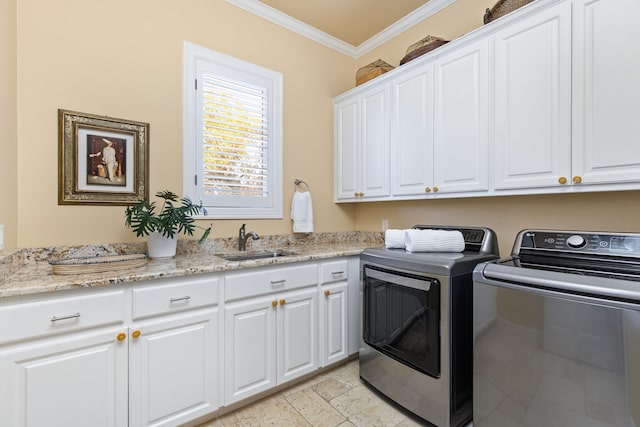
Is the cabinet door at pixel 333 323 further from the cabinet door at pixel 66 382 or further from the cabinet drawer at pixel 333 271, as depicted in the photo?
the cabinet door at pixel 66 382

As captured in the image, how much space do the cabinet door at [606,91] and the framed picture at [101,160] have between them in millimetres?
2535

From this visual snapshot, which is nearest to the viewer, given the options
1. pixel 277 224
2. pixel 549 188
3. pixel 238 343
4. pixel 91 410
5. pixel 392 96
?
pixel 91 410

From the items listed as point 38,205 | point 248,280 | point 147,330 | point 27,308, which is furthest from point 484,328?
point 38,205

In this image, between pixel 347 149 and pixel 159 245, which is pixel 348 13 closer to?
pixel 347 149

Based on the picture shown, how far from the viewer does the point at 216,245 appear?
7.48 feet

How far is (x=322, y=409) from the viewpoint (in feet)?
5.96

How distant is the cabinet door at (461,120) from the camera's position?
1.89 m

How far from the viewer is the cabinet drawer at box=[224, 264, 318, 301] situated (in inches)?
68.4

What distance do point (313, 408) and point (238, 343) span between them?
2.03 feet

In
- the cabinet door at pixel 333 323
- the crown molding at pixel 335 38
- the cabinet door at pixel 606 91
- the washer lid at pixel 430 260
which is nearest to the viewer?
the cabinet door at pixel 606 91

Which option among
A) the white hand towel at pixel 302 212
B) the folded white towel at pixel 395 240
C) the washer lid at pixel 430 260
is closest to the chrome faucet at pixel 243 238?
the white hand towel at pixel 302 212

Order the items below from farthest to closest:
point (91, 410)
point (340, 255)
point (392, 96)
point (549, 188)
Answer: point (392, 96) → point (340, 255) → point (549, 188) → point (91, 410)

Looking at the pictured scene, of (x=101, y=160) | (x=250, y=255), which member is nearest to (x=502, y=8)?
(x=250, y=255)

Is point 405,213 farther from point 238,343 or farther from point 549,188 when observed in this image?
point 238,343
